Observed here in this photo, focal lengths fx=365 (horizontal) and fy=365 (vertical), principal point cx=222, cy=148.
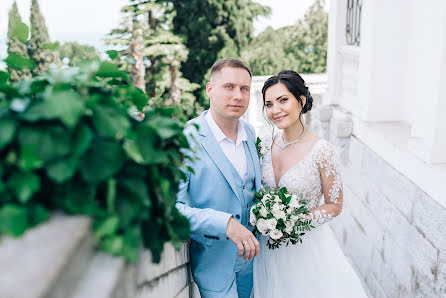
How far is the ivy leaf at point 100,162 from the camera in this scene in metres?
0.84

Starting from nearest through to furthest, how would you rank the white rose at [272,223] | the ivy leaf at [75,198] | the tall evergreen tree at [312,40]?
the ivy leaf at [75,198]
the white rose at [272,223]
the tall evergreen tree at [312,40]

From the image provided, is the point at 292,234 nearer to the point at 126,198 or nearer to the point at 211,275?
the point at 211,275

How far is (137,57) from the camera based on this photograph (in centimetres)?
1205

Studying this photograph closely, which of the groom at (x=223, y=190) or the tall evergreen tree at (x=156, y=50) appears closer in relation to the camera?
the groom at (x=223, y=190)

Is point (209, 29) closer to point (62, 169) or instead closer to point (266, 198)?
point (266, 198)

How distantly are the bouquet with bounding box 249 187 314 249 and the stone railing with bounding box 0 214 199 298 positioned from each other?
4.48 ft

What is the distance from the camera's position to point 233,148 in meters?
2.49

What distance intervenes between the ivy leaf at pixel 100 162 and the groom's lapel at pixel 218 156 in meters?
1.38

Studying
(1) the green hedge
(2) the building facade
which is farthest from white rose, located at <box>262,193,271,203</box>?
(1) the green hedge

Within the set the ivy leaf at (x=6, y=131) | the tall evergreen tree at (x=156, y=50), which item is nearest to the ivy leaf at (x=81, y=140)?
the ivy leaf at (x=6, y=131)

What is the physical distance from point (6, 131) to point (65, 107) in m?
0.14

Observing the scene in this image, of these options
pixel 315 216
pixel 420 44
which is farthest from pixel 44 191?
pixel 420 44

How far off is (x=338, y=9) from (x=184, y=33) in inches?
394

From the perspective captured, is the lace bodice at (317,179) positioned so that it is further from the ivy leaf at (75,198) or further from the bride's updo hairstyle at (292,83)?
the ivy leaf at (75,198)
